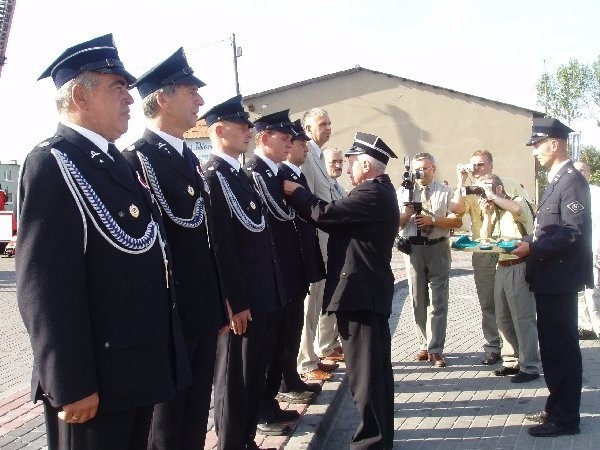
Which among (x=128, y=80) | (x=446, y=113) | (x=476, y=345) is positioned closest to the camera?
(x=128, y=80)

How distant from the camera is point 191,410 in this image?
3.26m

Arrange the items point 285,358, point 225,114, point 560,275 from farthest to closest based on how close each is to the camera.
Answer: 1. point 285,358
2. point 560,275
3. point 225,114

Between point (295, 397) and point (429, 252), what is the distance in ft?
7.40

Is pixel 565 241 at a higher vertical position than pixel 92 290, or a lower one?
lower

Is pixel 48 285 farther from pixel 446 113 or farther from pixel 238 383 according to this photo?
pixel 446 113

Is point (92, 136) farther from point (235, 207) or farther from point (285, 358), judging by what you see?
point (285, 358)

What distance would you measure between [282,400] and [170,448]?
224 centimetres

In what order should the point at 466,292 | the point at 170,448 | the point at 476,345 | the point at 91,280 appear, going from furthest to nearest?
the point at 466,292
the point at 476,345
the point at 170,448
the point at 91,280

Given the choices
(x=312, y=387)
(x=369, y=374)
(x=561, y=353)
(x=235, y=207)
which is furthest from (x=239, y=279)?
(x=561, y=353)

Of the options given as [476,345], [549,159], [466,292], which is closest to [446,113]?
[466,292]

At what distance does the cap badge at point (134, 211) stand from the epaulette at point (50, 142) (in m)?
0.35

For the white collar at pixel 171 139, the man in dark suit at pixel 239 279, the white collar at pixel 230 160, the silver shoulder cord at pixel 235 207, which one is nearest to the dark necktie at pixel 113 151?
the white collar at pixel 171 139

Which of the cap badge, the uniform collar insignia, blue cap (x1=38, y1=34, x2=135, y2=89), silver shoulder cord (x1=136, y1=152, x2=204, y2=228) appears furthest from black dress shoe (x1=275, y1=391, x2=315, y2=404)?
blue cap (x1=38, y1=34, x2=135, y2=89)

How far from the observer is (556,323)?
4.79 metres
